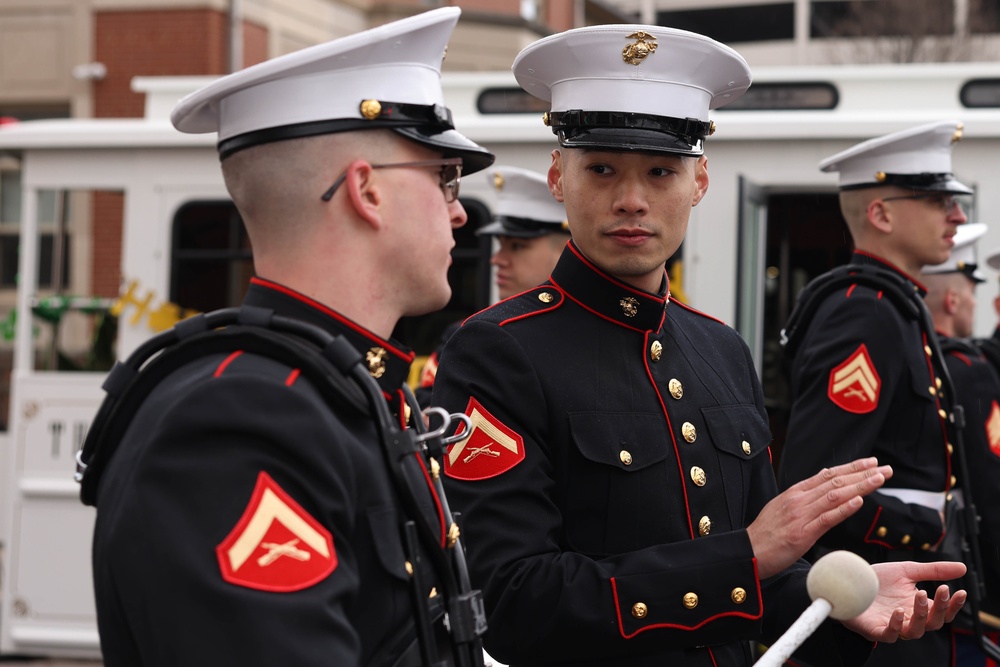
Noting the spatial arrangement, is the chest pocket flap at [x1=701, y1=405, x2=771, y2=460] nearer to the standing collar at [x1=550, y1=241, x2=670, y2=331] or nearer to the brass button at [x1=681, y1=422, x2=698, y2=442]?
the brass button at [x1=681, y1=422, x2=698, y2=442]

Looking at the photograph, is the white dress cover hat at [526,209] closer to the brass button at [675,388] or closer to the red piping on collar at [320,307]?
the brass button at [675,388]

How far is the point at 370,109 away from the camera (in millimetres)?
1719

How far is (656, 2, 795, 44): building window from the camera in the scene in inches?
1262

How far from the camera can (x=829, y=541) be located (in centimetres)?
369

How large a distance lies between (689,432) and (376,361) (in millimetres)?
783

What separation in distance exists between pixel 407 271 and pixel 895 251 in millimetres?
2587

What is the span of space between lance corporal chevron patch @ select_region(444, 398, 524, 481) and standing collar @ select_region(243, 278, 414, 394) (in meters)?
0.44

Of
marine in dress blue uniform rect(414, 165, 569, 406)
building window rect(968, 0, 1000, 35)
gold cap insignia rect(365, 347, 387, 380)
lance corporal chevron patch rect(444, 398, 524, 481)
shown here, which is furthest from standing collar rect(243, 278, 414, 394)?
building window rect(968, 0, 1000, 35)

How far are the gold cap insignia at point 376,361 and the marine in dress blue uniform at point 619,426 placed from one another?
49 cm

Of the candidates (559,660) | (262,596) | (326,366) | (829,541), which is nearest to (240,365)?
(326,366)

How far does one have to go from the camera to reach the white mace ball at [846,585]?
170cm

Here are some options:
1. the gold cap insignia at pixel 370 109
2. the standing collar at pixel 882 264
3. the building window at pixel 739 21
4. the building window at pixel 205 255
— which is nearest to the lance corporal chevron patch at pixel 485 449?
the gold cap insignia at pixel 370 109

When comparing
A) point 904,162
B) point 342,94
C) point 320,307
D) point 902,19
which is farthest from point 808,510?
point 902,19

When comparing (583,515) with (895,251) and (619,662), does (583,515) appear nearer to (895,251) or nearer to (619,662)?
(619,662)
